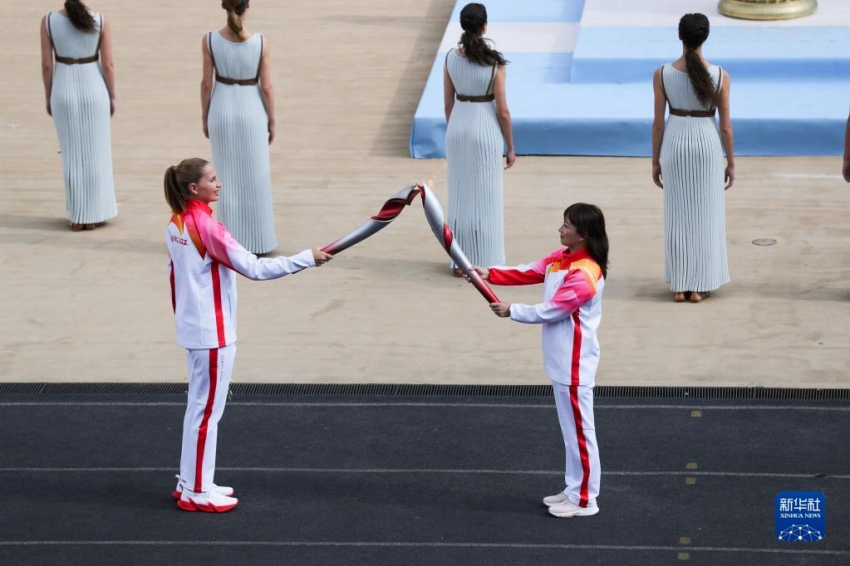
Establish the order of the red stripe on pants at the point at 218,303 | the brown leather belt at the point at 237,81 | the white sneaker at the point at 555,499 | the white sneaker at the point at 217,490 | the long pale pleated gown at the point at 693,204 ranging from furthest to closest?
the brown leather belt at the point at 237,81, the long pale pleated gown at the point at 693,204, the white sneaker at the point at 217,490, the white sneaker at the point at 555,499, the red stripe on pants at the point at 218,303

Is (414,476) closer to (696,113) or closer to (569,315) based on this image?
(569,315)

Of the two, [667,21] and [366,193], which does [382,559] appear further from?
[667,21]

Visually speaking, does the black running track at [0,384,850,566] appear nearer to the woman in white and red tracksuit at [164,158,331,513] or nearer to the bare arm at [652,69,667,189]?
the woman in white and red tracksuit at [164,158,331,513]

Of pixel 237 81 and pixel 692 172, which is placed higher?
pixel 237 81

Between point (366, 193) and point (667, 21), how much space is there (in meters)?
4.39

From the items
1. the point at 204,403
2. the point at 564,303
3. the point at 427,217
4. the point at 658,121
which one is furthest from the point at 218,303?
the point at 658,121

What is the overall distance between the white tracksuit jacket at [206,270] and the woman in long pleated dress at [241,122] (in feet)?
11.6

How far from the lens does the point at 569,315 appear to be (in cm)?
594

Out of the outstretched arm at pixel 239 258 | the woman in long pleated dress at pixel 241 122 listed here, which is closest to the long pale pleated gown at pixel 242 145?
the woman in long pleated dress at pixel 241 122

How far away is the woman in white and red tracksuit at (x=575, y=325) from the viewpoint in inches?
231

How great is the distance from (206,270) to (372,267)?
363 cm

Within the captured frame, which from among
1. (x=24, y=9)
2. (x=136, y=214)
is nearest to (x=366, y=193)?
(x=136, y=214)

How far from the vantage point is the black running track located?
598 cm

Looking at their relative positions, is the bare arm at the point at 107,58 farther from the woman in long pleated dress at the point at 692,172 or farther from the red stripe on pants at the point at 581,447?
the red stripe on pants at the point at 581,447
